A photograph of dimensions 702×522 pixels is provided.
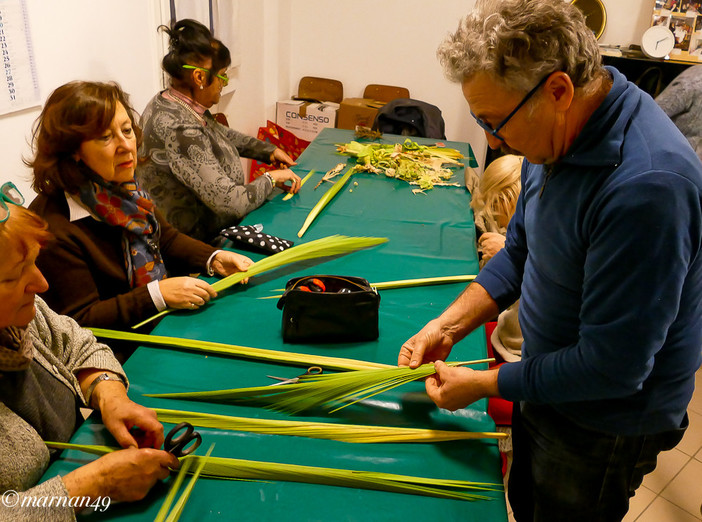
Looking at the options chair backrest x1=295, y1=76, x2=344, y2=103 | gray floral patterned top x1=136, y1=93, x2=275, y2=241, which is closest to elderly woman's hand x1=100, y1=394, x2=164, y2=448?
gray floral patterned top x1=136, y1=93, x2=275, y2=241

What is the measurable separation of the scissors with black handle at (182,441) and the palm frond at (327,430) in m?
0.05

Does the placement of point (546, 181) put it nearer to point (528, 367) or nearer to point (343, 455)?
point (528, 367)

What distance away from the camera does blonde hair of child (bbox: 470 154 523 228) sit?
96.7 inches

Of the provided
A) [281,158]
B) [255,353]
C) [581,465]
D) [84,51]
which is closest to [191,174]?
[281,158]

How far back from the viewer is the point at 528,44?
3.14ft

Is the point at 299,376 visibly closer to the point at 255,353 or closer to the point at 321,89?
the point at 255,353

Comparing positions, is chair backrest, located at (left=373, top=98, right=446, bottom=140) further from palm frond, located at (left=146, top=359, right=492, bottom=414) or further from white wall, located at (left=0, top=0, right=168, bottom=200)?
palm frond, located at (left=146, top=359, right=492, bottom=414)

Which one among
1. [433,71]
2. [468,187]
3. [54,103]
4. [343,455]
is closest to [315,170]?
[468,187]

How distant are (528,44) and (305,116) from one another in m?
5.12

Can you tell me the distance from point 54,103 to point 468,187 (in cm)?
219

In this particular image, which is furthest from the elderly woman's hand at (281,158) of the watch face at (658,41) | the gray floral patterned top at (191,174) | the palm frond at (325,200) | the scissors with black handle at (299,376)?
the watch face at (658,41)

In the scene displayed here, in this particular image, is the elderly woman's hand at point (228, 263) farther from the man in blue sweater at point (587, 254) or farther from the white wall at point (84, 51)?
the man in blue sweater at point (587, 254)

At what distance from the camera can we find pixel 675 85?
11.4ft

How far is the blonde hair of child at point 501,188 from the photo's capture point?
2457mm
